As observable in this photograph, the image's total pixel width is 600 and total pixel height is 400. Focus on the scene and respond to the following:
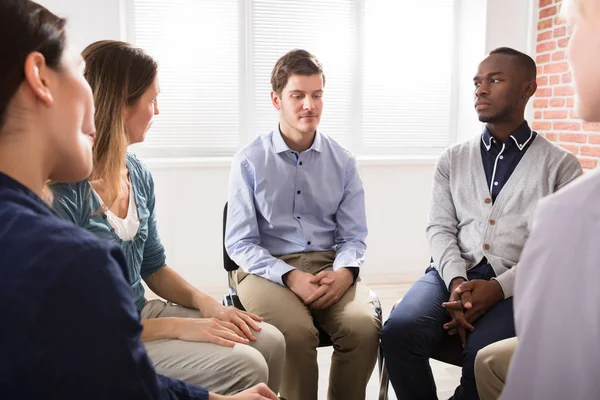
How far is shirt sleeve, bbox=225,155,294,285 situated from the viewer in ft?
6.79

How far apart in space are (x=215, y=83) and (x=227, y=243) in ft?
6.86

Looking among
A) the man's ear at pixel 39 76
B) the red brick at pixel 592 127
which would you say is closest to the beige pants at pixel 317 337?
the man's ear at pixel 39 76

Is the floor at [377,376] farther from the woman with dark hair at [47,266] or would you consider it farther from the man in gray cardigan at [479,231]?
the woman with dark hair at [47,266]

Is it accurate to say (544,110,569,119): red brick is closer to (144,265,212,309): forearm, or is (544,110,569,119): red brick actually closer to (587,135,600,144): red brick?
(587,135,600,144): red brick

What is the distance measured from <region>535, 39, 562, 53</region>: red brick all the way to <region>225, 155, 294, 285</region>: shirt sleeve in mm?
2641

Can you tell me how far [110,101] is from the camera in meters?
1.47

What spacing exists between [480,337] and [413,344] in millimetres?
215

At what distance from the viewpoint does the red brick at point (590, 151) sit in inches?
133

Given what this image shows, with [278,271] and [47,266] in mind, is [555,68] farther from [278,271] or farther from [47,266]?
[47,266]

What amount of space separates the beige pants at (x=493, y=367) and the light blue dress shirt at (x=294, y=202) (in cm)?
66

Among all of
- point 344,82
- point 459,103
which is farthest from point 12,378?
point 459,103

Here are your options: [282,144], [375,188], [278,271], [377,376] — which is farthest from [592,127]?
[278,271]

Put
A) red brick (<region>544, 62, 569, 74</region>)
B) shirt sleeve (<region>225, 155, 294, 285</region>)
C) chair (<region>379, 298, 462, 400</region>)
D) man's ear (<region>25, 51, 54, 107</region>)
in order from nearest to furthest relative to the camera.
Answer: man's ear (<region>25, 51, 54, 107</region>), chair (<region>379, 298, 462, 400</region>), shirt sleeve (<region>225, 155, 294, 285</region>), red brick (<region>544, 62, 569, 74</region>)

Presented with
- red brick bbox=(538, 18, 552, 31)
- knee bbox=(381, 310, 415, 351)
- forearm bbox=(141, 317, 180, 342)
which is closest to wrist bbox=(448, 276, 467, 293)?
knee bbox=(381, 310, 415, 351)
